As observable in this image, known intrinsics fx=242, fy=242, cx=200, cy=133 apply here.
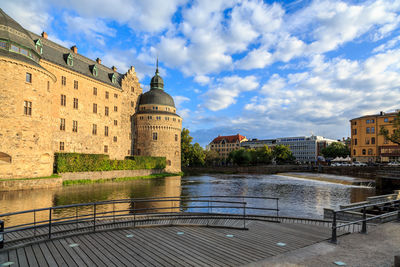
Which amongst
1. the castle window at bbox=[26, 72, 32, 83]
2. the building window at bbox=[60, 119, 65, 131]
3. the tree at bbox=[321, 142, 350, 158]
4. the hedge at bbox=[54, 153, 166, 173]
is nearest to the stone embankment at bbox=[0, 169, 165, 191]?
the hedge at bbox=[54, 153, 166, 173]

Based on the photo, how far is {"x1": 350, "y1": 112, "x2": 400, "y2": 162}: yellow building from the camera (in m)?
62.3

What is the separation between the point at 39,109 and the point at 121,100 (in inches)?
920

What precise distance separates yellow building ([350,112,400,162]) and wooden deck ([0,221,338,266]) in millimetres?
69370

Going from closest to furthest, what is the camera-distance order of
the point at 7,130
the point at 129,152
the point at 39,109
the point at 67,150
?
1. the point at 7,130
2. the point at 39,109
3. the point at 67,150
4. the point at 129,152

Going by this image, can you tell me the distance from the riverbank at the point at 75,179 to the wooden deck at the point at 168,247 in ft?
74.6

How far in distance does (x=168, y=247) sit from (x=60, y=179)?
28540 millimetres

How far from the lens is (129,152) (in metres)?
56.5

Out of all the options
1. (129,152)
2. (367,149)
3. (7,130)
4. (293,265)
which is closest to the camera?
(293,265)

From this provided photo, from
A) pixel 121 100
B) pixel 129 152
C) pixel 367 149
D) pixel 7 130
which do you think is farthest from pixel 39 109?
pixel 367 149

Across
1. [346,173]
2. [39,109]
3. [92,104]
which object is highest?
[92,104]

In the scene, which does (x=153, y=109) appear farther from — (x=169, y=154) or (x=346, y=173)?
(x=346, y=173)

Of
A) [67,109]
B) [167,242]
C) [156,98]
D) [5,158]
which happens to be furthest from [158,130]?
[167,242]

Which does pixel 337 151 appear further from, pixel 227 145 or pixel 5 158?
pixel 5 158

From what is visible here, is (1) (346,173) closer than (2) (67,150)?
No
